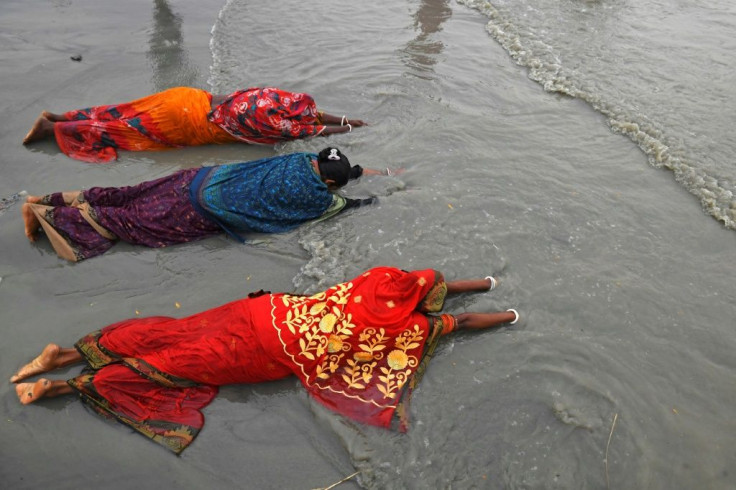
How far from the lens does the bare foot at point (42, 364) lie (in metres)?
2.83

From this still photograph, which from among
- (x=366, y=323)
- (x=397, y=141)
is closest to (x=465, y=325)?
(x=366, y=323)

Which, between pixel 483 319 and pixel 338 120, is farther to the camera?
pixel 338 120

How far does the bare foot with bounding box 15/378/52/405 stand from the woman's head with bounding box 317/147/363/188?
2.32m

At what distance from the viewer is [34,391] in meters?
2.72

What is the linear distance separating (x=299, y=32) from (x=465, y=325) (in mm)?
5777

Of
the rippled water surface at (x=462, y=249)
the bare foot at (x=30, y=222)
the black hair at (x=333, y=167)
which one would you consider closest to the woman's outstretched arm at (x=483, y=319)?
the rippled water surface at (x=462, y=249)

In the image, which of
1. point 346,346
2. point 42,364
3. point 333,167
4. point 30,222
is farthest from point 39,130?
point 346,346

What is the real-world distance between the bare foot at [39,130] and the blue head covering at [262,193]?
1877 mm

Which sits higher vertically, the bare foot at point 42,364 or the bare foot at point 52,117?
the bare foot at point 52,117

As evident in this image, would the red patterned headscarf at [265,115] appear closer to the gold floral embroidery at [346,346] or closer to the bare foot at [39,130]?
the bare foot at [39,130]

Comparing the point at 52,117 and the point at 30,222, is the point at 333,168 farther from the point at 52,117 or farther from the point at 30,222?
the point at 52,117

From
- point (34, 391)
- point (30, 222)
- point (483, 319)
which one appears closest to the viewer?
point (34, 391)

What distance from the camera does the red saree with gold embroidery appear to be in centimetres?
278

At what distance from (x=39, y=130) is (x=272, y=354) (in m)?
3.55
